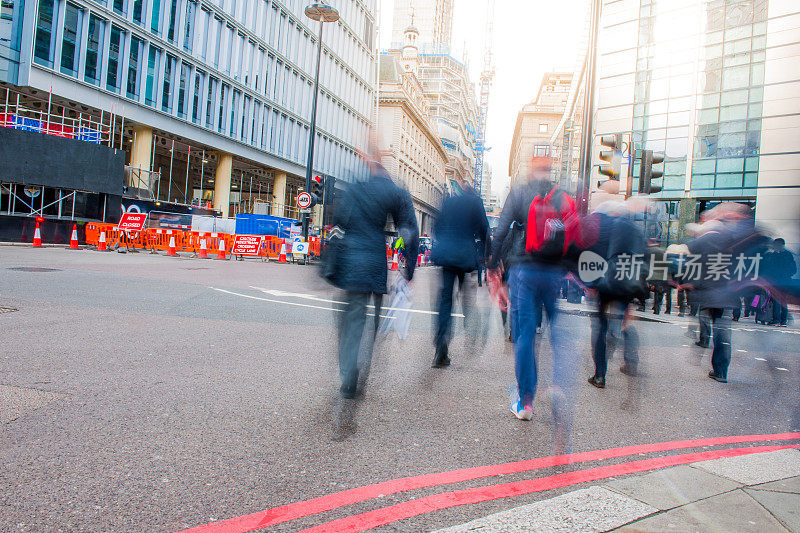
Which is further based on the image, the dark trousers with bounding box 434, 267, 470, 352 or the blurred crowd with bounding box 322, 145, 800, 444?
the dark trousers with bounding box 434, 267, 470, 352

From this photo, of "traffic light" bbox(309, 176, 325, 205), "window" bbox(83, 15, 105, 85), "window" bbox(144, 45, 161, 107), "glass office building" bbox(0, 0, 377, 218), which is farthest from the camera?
"window" bbox(144, 45, 161, 107)

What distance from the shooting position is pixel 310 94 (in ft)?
148

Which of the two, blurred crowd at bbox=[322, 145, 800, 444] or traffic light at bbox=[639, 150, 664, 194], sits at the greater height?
traffic light at bbox=[639, 150, 664, 194]

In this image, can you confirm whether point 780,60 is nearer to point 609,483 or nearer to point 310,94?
point 609,483

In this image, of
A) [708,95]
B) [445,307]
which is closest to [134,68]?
[708,95]

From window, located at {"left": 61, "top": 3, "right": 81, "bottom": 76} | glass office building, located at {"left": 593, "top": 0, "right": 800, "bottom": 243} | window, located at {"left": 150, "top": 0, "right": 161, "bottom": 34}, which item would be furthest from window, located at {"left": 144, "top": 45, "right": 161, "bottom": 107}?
glass office building, located at {"left": 593, "top": 0, "right": 800, "bottom": 243}

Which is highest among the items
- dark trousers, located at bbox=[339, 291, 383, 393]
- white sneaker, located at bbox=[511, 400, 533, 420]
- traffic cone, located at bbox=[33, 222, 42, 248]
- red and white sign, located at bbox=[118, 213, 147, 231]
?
red and white sign, located at bbox=[118, 213, 147, 231]

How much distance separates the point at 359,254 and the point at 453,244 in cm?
199

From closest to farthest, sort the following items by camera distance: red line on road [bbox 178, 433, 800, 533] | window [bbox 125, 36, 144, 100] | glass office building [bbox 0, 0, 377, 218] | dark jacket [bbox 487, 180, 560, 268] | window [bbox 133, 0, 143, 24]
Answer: red line on road [bbox 178, 433, 800, 533] → dark jacket [bbox 487, 180, 560, 268] → glass office building [bbox 0, 0, 377, 218] → window [bbox 125, 36, 144, 100] → window [bbox 133, 0, 143, 24]

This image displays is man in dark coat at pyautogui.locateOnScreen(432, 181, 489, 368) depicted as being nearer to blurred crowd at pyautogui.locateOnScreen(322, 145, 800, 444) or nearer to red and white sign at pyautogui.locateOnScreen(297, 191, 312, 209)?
blurred crowd at pyautogui.locateOnScreen(322, 145, 800, 444)

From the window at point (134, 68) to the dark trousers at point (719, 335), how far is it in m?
28.9

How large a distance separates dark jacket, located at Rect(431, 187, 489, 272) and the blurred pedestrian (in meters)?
1.68

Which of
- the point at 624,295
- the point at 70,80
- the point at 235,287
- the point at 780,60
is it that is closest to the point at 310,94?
the point at 70,80

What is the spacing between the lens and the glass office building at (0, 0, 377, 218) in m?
24.4
